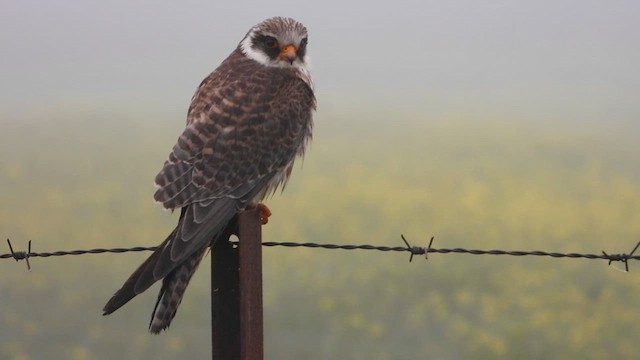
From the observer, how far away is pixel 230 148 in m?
3.02

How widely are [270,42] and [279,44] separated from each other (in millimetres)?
40

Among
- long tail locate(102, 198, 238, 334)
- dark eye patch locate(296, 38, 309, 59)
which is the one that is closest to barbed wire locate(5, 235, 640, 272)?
long tail locate(102, 198, 238, 334)

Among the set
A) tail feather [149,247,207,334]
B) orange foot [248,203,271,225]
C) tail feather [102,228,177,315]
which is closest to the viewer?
tail feather [102,228,177,315]

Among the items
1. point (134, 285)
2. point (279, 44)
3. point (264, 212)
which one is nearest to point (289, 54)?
point (279, 44)

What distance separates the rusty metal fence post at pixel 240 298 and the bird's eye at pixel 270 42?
1.10 metres

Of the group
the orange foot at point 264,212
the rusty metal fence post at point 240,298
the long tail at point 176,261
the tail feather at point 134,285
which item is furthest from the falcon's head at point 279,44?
the tail feather at point 134,285

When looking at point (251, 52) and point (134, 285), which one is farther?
point (251, 52)

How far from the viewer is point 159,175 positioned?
2.85m

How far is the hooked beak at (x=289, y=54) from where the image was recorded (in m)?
3.44

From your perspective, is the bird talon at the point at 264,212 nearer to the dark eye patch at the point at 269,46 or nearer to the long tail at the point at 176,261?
the long tail at the point at 176,261

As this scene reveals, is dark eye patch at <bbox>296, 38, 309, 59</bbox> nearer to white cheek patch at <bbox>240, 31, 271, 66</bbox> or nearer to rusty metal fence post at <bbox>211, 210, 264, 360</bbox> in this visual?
white cheek patch at <bbox>240, 31, 271, 66</bbox>

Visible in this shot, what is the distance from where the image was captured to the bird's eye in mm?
3506

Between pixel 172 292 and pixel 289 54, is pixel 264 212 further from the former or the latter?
pixel 289 54

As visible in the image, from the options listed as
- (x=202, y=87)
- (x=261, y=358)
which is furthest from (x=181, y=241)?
(x=202, y=87)
